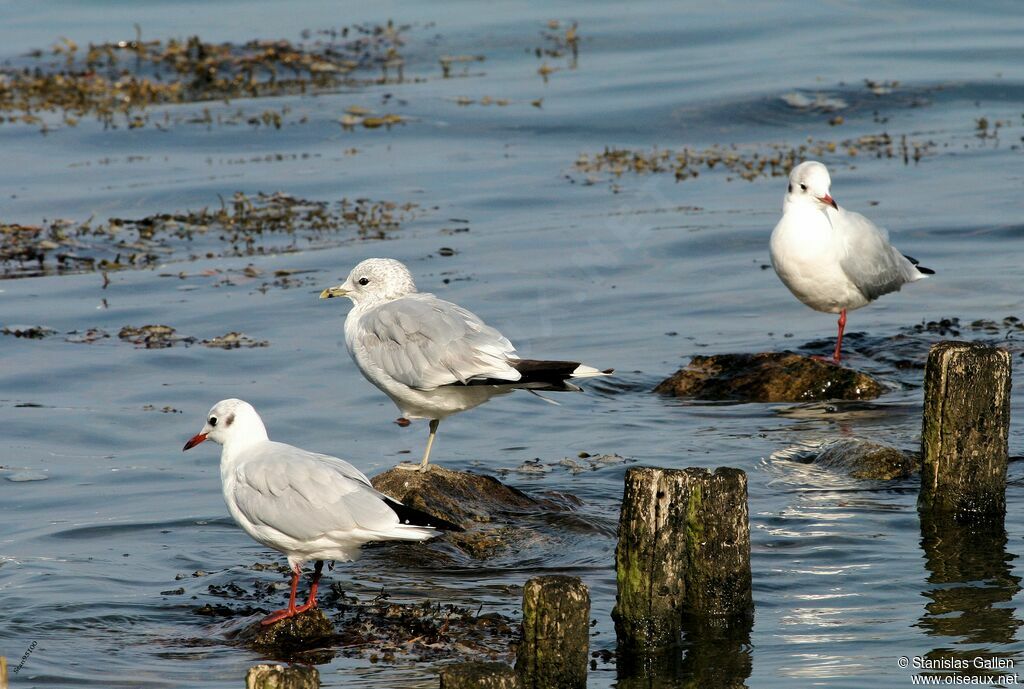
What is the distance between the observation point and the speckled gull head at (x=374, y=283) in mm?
9006

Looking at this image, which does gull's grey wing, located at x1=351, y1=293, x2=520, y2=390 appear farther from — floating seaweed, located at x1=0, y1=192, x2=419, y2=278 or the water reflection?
floating seaweed, located at x1=0, y1=192, x2=419, y2=278

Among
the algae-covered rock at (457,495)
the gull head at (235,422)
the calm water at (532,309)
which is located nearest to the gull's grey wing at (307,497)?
the gull head at (235,422)

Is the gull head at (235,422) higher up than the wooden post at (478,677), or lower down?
higher up

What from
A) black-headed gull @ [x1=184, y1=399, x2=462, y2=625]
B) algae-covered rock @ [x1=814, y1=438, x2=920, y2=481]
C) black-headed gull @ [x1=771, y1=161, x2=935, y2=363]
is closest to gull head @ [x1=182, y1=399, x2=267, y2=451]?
black-headed gull @ [x1=184, y1=399, x2=462, y2=625]

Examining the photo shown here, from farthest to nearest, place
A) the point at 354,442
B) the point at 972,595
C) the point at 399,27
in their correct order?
the point at 399,27, the point at 354,442, the point at 972,595

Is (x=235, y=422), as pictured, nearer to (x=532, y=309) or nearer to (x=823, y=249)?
(x=823, y=249)

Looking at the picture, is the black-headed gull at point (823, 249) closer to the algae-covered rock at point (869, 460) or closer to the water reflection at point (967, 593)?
the algae-covered rock at point (869, 460)

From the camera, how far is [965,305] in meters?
14.4

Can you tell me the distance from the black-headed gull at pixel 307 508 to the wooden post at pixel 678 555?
896mm

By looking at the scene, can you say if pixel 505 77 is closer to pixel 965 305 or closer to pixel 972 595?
pixel 965 305

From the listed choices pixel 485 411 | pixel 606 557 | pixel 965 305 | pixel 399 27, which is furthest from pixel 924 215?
pixel 399 27

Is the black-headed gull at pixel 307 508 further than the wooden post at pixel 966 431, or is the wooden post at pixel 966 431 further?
the wooden post at pixel 966 431

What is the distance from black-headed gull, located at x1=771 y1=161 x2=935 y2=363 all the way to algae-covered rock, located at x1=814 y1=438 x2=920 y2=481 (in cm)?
248

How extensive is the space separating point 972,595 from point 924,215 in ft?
36.3
